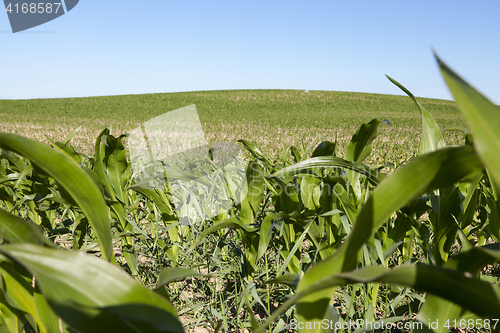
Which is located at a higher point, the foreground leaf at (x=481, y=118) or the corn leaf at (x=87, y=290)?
the foreground leaf at (x=481, y=118)

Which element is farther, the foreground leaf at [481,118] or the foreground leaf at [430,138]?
the foreground leaf at [430,138]

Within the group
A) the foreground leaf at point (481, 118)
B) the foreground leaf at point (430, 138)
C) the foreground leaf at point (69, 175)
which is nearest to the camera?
the foreground leaf at point (481, 118)

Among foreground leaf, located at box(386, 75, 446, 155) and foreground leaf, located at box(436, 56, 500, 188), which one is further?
foreground leaf, located at box(386, 75, 446, 155)

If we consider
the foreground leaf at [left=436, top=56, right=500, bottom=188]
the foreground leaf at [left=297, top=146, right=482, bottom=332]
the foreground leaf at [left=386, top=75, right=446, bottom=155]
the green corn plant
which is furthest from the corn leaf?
the foreground leaf at [left=386, top=75, right=446, bottom=155]

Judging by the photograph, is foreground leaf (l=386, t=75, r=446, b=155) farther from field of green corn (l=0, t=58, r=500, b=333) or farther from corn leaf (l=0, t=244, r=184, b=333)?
corn leaf (l=0, t=244, r=184, b=333)

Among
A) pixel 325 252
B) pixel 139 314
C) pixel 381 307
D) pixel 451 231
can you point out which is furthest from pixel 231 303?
pixel 139 314

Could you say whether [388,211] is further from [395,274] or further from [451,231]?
[451,231]

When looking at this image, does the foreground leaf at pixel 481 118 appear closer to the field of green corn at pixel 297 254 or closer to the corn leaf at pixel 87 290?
the field of green corn at pixel 297 254

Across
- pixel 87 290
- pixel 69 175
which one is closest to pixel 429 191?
pixel 87 290

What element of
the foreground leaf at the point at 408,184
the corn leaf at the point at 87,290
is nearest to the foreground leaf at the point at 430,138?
the foreground leaf at the point at 408,184

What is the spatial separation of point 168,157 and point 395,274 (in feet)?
6.45

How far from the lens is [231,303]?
155cm

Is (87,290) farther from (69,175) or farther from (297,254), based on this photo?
(297,254)

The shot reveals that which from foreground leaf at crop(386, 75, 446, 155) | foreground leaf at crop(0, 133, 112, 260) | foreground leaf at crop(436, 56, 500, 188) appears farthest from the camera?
foreground leaf at crop(386, 75, 446, 155)
